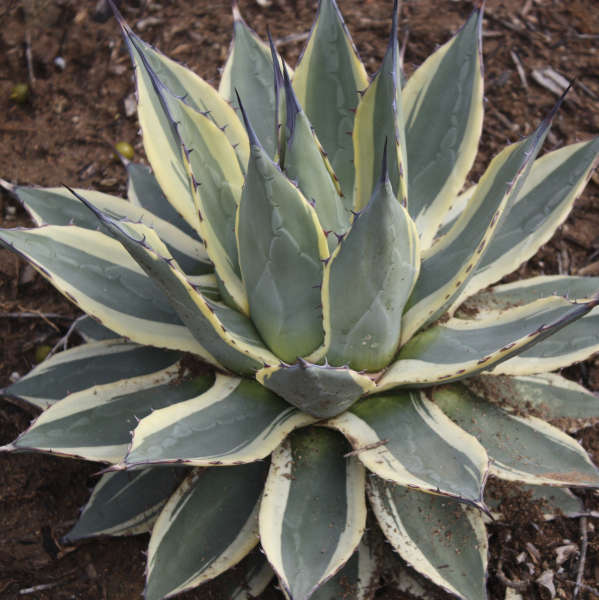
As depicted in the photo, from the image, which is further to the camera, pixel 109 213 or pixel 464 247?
pixel 109 213

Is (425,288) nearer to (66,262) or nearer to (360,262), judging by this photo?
(360,262)

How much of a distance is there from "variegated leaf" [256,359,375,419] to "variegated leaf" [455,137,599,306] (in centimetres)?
41

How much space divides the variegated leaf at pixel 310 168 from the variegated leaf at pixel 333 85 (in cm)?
18

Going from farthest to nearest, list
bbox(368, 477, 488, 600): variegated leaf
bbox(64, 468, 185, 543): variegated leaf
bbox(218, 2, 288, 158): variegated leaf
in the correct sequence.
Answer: bbox(218, 2, 288, 158): variegated leaf < bbox(64, 468, 185, 543): variegated leaf < bbox(368, 477, 488, 600): variegated leaf

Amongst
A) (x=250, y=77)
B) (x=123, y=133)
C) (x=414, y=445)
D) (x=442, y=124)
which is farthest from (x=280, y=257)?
(x=123, y=133)

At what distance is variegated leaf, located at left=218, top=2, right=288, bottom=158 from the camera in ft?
5.31

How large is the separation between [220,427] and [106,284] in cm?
43

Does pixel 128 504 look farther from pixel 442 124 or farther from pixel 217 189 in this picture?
pixel 442 124

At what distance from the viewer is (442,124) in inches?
58.6

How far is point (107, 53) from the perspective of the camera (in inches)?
100

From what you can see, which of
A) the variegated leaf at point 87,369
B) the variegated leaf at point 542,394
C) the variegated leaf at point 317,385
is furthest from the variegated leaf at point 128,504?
the variegated leaf at point 542,394

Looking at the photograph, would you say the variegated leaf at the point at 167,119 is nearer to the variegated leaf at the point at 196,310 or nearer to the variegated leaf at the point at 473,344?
the variegated leaf at the point at 196,310

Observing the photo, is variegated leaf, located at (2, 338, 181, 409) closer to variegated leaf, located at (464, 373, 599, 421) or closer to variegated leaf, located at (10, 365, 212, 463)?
variegated leaf, located at (10, 365, 212, 463)

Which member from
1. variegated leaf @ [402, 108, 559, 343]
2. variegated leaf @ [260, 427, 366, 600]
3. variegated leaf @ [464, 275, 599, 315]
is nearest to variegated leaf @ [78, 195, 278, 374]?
variegated leaf @ [260, 427, 366, 600]
